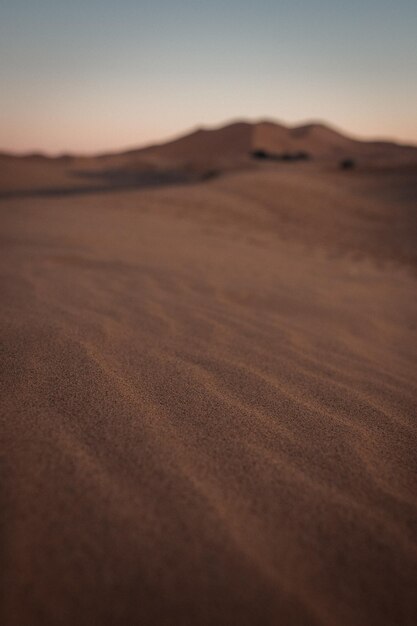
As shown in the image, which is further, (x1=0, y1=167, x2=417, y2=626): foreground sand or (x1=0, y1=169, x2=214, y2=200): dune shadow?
(x1=0, y1=169, x2=214, y2=200): dune shadow

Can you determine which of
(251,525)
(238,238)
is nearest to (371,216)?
(238,238)

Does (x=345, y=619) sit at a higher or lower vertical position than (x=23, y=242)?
lower

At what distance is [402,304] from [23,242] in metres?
3.27

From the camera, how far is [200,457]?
3.11 feet

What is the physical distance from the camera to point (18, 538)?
696 mm

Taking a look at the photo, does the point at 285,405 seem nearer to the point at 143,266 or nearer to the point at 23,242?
the point at 143,266

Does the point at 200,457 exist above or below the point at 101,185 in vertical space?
below

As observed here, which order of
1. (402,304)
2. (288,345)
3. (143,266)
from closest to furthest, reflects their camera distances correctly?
(288,345) < (402,304) < (143,266)

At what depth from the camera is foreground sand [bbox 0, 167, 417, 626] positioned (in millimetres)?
653

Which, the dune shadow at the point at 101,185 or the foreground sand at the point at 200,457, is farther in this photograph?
the dune shadow at the point at 101,185

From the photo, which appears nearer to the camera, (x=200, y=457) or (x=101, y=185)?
(x=200, y=457)

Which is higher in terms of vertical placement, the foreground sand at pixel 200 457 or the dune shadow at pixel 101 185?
the dune shadow at pixel 101 185

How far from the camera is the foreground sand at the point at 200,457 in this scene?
65 centimetres

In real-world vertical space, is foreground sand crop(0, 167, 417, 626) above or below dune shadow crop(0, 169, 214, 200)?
below
